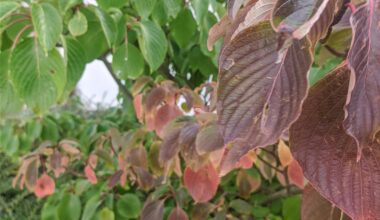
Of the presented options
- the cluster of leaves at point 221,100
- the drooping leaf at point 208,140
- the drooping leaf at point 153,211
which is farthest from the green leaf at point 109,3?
the drooping leaf at point 153,211

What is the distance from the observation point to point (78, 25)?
101 centimetres

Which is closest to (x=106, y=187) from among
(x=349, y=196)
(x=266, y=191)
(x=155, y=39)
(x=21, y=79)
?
(x=266, y=191)

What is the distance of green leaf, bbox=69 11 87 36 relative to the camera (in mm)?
996

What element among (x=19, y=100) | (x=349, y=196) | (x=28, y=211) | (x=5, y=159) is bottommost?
(x=28, y=211)

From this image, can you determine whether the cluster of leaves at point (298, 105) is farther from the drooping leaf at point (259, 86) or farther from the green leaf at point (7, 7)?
the green leaf at point (7, 7)

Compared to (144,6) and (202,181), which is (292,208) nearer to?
(202,181)

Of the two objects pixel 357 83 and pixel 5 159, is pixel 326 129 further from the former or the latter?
pixel 5 159

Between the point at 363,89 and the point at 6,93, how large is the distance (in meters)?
0.71

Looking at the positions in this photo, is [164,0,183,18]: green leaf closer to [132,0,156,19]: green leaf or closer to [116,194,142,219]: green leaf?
[132,0,156,19]: green leaf

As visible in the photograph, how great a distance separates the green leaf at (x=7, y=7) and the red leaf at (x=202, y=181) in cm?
43

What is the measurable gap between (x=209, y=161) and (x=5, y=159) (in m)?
2.49

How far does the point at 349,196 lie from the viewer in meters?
0.39

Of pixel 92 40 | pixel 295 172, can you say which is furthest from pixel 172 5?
pixel 295 172

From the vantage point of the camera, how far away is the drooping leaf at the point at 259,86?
0.37m
